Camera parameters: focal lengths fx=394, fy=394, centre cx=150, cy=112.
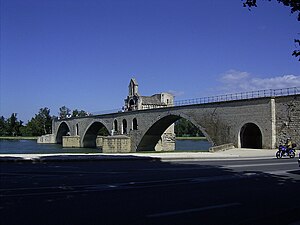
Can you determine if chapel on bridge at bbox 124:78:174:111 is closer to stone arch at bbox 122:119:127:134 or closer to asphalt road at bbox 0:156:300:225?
stone arch at bbox 122:119:127:134

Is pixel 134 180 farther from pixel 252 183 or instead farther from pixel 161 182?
pixel 252 183

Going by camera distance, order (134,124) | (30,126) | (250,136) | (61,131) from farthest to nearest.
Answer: (30,126) → (61,131) → (134,124) → (250,136)

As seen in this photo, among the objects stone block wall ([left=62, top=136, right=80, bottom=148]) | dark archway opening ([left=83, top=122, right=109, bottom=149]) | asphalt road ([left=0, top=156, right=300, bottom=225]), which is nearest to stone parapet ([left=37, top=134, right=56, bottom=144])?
stone block wall ([left=62, top=136, right=80, bottom=148])

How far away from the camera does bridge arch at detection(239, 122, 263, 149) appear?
44438 millimetres

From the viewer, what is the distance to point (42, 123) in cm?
15675

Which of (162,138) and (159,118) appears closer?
(159,118)

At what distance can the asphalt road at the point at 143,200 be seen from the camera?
6.93m

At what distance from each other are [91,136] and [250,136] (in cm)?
6367

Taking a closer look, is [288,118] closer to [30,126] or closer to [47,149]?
[47,149]

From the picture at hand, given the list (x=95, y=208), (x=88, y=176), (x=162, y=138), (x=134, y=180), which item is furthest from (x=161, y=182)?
(x=162, y=138)

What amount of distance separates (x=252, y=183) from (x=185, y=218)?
5.78 meters

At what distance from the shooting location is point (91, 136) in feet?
340

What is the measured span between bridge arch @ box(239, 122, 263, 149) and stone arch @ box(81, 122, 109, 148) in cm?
5687

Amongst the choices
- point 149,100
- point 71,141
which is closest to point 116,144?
point 149,100
